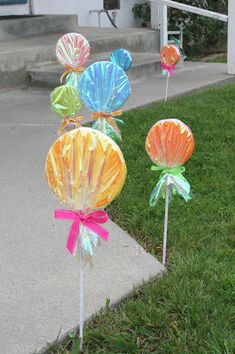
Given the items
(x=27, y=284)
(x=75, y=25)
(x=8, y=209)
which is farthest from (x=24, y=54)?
(x=27, y=284)

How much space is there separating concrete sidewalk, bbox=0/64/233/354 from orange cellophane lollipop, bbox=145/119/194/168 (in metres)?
0.58

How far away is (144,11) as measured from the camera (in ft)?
40.9

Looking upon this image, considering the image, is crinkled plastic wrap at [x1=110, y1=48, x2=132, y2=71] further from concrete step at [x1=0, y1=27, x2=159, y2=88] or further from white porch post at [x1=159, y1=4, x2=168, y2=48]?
white porch post at [x1=159, y1=4, x2=168, y2=48]

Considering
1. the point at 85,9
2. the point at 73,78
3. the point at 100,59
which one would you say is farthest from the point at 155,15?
the point at 73,78

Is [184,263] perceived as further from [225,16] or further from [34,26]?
[34,26]

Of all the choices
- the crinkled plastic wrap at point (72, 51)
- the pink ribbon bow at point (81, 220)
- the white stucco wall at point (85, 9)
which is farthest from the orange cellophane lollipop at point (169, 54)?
the white stucco wall at point (85, 9)

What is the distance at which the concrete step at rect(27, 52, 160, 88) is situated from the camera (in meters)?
7.87

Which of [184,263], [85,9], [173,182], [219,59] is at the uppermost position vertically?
[85,9]

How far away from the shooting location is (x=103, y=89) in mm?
3594

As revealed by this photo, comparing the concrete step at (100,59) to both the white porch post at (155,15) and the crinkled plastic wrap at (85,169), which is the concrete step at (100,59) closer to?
the white porch post at (155,15)

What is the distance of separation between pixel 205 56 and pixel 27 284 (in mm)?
10490

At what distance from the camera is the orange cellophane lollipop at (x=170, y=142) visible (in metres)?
2.95

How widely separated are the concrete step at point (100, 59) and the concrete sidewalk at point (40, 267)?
286 centimetres

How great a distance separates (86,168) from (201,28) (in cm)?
1066
